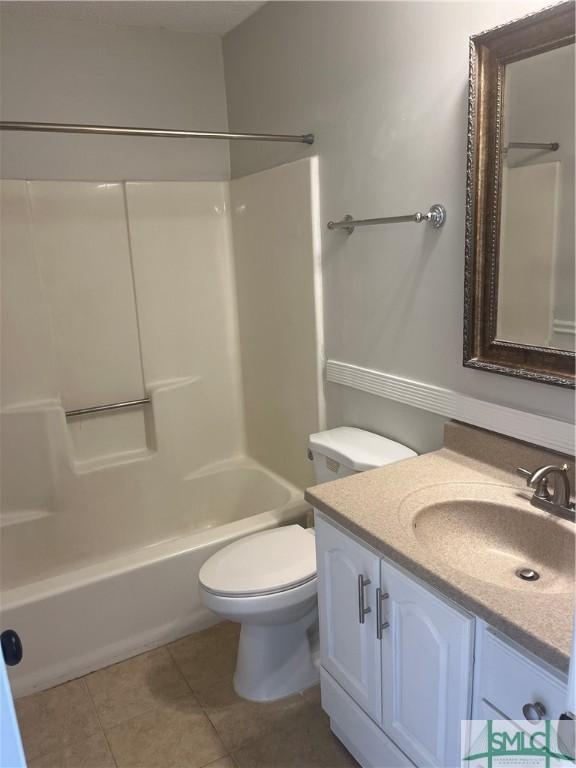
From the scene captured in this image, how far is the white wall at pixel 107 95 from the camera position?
2.42m

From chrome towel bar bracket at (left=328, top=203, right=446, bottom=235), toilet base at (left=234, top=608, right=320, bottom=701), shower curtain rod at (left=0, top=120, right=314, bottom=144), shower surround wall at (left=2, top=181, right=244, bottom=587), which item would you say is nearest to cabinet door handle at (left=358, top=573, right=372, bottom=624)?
toilet base at (left=234, top=608, right=320, bottom=701)

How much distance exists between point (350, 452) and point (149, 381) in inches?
50.3

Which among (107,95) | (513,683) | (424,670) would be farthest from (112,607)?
(107,95)

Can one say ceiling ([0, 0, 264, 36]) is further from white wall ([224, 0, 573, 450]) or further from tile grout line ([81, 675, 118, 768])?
tile grout line ([81, 675, 118, 768])

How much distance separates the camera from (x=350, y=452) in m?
1.98

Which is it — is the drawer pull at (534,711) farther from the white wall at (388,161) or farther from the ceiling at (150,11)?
the ceiling at (150,11)

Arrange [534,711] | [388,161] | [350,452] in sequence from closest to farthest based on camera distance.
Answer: [534,711] < [388,161] < [350,452]

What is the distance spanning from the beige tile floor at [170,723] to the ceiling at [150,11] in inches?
99.3

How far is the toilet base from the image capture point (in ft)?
6.45

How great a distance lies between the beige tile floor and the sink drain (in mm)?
817

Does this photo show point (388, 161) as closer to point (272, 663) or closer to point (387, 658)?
point (387, 658)

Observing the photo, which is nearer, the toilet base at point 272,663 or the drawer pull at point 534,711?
the drawer pull at point 534,711

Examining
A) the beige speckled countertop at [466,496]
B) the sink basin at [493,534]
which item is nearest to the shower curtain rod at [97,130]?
the beige speckled countertop at [466,496]

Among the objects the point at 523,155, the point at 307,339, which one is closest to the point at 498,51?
the point at 523,155
